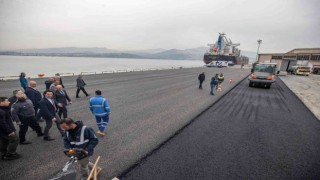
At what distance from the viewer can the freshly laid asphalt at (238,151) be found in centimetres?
427

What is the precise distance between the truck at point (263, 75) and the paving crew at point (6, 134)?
19375mm

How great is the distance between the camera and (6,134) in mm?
4336

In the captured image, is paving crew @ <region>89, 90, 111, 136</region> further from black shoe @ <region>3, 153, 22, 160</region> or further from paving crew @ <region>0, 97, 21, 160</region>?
black shoe @ <region>3, 153, 22, 160</region>

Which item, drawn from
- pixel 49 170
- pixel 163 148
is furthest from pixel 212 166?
pixel 49 170

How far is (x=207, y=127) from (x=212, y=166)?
8.79 ft

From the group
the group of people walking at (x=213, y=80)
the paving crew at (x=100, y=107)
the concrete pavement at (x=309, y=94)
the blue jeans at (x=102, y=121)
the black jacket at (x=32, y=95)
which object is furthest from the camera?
the group of people walking at (x=213, y=80)

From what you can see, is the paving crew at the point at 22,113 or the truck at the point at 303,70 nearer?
the paving crew at the point at 22,113

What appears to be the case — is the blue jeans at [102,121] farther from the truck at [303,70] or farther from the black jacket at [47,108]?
the truck at [303,70]

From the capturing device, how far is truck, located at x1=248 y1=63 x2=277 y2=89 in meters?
16.4

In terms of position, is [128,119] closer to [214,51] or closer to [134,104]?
[134,104]

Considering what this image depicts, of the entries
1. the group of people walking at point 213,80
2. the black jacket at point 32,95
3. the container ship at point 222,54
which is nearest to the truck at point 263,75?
the group of people walking at point 213,80

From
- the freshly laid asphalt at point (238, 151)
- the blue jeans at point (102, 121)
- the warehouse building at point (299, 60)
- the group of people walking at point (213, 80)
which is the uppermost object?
the warehouse building at point (299, 60)

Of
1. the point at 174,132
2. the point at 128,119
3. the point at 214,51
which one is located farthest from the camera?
the point at 214,51

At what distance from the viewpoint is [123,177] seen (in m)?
4.00
